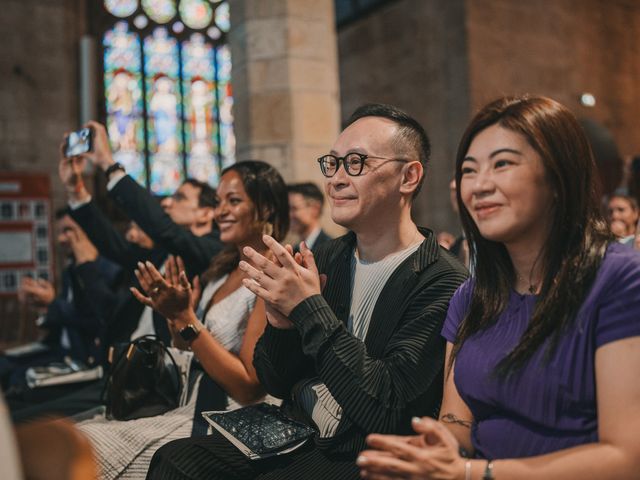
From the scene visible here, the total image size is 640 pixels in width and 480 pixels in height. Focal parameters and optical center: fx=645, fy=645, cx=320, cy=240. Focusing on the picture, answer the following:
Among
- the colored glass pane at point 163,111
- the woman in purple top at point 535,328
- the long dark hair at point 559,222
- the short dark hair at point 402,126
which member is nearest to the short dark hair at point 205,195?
the short dark hair at point 402,126

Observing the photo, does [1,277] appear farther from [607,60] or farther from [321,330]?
[607,60]

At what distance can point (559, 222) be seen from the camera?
158 centimetres

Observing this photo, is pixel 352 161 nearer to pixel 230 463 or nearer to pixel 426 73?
pixel 230 463

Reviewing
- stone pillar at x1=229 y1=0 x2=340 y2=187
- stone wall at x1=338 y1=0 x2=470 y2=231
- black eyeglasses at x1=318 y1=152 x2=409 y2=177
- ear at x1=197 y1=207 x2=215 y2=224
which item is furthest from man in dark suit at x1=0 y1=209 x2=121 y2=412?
stone wall at x1=338 y1=0 x2=470 y2=231

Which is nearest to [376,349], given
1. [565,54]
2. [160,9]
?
[565,54]

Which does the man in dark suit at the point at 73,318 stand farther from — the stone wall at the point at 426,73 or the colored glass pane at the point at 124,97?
the colored glass pane at the point at 124,97

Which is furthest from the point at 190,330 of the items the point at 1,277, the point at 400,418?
the point at 1,277

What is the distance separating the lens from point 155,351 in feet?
8.86

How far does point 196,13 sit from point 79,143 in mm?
10435

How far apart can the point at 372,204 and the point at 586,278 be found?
0.89 metres

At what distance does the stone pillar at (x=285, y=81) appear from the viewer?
17.1 feet

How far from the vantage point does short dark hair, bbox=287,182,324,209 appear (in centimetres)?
525

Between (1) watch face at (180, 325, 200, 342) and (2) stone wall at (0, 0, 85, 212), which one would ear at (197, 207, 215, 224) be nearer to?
(1) watch face at (180, 325, 200, 342)

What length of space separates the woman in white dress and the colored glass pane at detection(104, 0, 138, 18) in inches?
416
